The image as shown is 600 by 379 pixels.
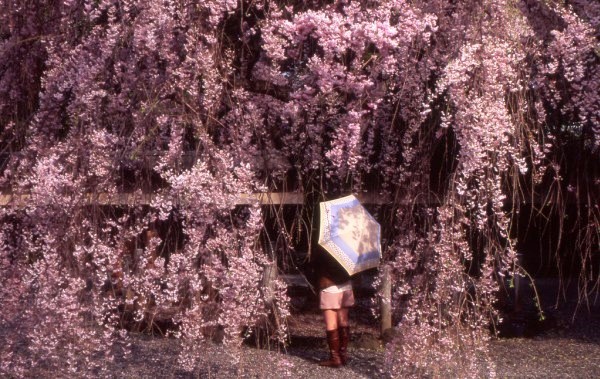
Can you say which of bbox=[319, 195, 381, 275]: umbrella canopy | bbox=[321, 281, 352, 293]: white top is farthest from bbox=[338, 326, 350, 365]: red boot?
bbox=[319, 195, 381, 275]: umbrella canopy

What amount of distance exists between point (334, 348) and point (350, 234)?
131 cm

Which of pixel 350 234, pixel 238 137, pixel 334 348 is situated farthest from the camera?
pixel 334 348

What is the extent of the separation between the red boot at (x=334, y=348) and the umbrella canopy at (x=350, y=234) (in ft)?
3.02

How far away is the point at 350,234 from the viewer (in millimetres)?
6344

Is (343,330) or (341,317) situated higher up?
(341,317)

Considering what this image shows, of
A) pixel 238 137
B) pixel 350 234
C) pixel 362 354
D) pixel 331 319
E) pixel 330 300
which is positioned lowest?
pixel 362 354

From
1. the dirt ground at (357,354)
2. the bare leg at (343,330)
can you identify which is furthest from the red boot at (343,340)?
the dirt ground at (357,354)

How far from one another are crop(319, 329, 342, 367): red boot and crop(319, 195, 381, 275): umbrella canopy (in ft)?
3.02

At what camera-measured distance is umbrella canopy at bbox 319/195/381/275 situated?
619 cm

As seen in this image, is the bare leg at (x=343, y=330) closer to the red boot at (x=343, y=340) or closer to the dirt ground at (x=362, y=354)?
the red boot at (x=343, y=340)

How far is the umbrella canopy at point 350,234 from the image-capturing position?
20.3 ft

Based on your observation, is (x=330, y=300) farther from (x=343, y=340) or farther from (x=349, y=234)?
(x=349, y=234)

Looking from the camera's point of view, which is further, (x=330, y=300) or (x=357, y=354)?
(x=357, y=354)

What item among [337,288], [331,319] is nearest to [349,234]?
[337,288]
